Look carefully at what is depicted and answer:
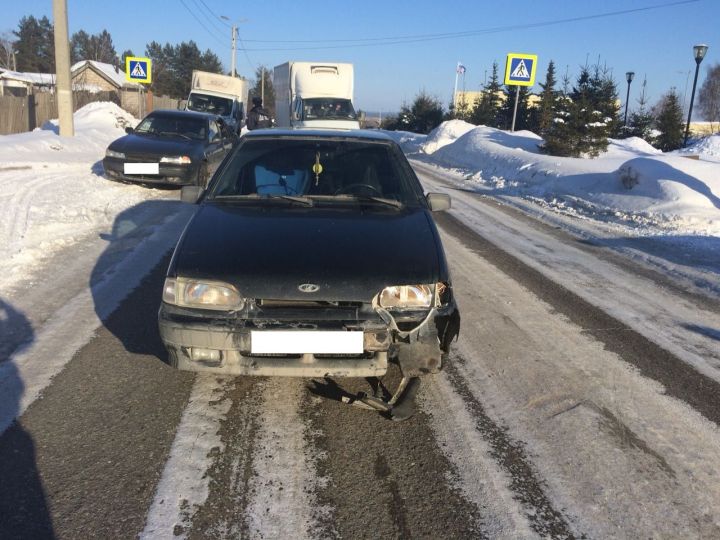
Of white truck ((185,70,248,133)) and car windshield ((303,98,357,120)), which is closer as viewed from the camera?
car windshield ((303,98,357,120))

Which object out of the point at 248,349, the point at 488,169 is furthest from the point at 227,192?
the point at 488,169

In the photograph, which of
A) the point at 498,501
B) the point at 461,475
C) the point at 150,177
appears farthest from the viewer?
the point at 150,177

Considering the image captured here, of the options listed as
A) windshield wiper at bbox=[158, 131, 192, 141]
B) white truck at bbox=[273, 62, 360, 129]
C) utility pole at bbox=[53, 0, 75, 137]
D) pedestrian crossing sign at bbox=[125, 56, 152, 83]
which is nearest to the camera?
windshield wiper at bbox=[158, 131, 192, 141]

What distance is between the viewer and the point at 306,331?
10.5ft

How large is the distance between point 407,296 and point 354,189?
4.81 feet

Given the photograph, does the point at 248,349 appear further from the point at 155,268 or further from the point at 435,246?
the point at 155,268

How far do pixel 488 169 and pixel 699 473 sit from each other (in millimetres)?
18436

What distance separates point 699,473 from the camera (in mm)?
2980

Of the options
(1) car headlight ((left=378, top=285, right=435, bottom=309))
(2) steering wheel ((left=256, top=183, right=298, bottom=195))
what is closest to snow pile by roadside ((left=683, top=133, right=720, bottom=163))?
(2) steering wheel ((left=256, top=183, right=298, bottom=195))

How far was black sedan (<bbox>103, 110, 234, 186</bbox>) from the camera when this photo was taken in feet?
37.9

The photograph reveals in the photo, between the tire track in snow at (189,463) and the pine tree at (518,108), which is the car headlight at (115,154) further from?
the pine tree at (518,108)

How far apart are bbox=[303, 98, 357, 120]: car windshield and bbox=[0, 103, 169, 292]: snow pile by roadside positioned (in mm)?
7303

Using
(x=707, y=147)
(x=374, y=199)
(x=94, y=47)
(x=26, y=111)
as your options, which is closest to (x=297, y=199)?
(x=374, y=199)

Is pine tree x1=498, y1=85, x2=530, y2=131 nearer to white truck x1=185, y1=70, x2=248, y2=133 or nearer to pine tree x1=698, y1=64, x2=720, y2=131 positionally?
white truck x1=185, y1=70, x2=248, y2=133
